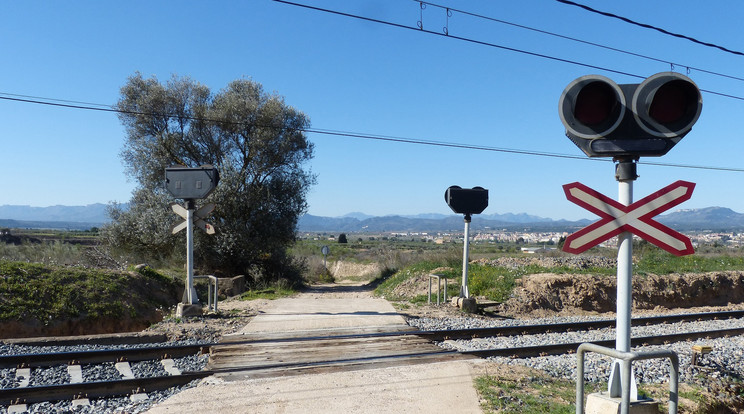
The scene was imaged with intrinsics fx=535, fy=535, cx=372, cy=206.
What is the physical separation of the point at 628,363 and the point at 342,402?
3.52 metres

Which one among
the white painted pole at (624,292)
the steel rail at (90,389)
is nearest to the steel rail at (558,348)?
the steel rail at (90,389)

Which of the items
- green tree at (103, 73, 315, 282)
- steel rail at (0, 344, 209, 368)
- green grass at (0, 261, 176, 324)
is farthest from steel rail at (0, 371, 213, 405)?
green tree at (103, 73, 315, 282)

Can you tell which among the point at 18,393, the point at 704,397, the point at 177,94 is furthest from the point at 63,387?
the point at 177,94

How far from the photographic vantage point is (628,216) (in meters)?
3.98

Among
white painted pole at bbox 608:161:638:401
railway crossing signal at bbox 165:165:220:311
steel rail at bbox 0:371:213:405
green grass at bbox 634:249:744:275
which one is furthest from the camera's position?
green grass at bbox 634:249:744:275

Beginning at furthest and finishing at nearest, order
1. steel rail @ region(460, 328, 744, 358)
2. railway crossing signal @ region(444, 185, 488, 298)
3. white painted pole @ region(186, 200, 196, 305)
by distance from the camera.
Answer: railway crossing signal @ region(444, 185, 488, 298)
white painted pole @ region(186, 200, 196, 305)
steel rail @ region(460, 328, 744, 358)

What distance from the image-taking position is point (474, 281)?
16.1m

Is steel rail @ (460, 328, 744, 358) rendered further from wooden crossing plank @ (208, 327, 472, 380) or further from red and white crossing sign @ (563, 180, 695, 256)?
red and white crossing sign @ (563, 180, 695, 256)

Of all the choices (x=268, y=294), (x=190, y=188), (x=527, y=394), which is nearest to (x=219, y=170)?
(x=268, y=294)

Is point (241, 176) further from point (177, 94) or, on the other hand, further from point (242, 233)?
point (177, 94)

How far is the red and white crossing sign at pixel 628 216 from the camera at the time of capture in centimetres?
392

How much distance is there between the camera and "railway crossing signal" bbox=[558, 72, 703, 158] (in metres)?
3.92

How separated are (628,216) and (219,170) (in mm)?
21437

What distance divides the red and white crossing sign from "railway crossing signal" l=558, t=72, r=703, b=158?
0.32 meters
